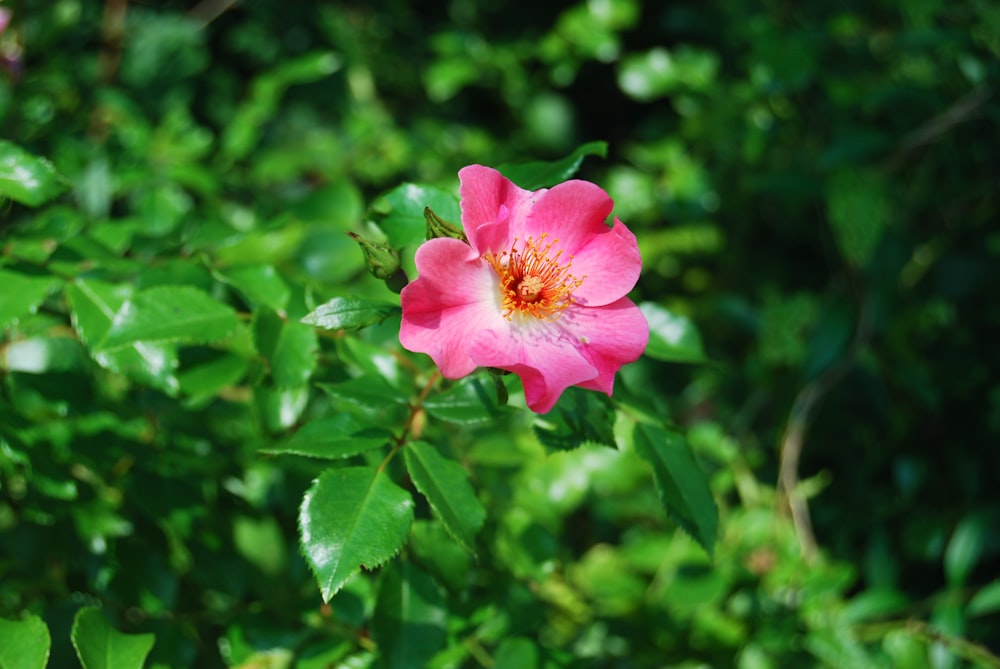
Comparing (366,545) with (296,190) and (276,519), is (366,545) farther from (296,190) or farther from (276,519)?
(296,190)

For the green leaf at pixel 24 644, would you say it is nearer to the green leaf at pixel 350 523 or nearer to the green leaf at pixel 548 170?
the green leaf at pixel 350 523

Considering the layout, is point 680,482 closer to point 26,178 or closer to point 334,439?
point 334,439

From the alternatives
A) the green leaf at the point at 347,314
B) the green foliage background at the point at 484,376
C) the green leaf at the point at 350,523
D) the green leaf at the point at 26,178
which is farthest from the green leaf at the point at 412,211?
the green leaf at the point at 26,178

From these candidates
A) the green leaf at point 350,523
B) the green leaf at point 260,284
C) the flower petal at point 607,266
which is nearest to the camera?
the green leaf at point 350,523

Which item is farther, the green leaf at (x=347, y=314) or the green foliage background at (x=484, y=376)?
the green foliage background at (x=484, y=376)

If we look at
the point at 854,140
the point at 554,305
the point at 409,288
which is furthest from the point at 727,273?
the point at 409,288

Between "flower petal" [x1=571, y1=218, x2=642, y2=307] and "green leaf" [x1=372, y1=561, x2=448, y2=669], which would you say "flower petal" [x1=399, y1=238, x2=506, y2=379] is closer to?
"flower petal" [x1=571, y1=218, x2=642, y2=307]

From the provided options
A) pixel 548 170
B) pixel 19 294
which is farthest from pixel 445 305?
pixel 19 294
